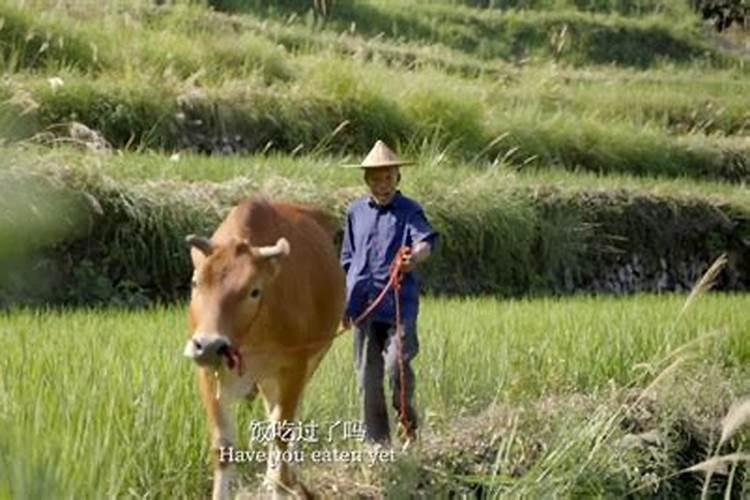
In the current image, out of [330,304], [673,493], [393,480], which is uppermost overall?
[330,304]

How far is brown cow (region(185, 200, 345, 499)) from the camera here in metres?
3.55

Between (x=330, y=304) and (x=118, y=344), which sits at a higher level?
(x=330, y=304)

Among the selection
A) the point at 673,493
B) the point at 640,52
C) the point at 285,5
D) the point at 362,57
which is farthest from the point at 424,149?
the point at 640,52

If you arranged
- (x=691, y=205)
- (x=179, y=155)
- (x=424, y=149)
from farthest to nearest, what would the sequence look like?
(x=691, y=205) → (x=424, y=149) → (x=179, y=155)

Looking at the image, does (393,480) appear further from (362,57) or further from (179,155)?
(362,57)

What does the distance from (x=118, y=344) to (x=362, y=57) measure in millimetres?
8935

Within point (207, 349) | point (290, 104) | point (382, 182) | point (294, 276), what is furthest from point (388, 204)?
point (290, 104)

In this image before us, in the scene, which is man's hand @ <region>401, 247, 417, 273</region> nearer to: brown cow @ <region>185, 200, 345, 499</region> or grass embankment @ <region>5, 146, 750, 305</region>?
brown cow @ <region>185, 200, 345, 499</region>

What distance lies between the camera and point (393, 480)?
4.40 metres

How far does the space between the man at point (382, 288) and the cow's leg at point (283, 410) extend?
62 centimetres

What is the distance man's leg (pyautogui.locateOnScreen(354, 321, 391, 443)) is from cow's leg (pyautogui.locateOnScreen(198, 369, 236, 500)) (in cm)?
92

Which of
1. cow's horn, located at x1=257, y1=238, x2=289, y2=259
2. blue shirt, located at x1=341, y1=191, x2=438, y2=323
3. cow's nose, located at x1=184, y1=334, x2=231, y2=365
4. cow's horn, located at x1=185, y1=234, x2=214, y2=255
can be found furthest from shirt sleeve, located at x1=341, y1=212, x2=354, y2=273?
cow's nose, located at x1=184, y1=334, x2=231, y2=365

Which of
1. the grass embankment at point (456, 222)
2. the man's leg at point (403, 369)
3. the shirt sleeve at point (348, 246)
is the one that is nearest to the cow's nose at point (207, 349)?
the man's leg at point (403, 369)

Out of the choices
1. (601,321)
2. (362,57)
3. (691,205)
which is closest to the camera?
(601,321)
